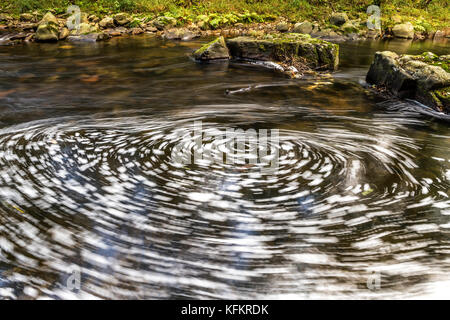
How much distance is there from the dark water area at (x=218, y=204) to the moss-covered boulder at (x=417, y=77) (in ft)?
2.02

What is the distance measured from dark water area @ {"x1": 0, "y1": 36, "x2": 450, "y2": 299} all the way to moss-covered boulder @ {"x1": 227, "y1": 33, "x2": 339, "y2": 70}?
11.9ft

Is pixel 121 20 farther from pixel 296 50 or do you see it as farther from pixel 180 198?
pixel 180 198

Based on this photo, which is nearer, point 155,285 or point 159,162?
point 155,285

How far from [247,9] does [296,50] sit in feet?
49.9

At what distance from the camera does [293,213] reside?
9.37 ft

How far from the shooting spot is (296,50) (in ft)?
30.8

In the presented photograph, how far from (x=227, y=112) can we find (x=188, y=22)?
590 inches

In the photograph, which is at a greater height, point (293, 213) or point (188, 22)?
point (188, 22)

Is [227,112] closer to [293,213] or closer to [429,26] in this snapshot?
[293,213]

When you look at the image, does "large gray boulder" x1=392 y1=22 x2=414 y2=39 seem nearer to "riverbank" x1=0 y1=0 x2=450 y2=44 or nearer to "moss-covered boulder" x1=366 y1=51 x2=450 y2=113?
"riverbank" x1=0 y1=0 x2=450 y2=44

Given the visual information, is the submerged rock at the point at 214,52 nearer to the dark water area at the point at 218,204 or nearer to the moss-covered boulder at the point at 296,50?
the moss-covered boulder at the point at 296,50
